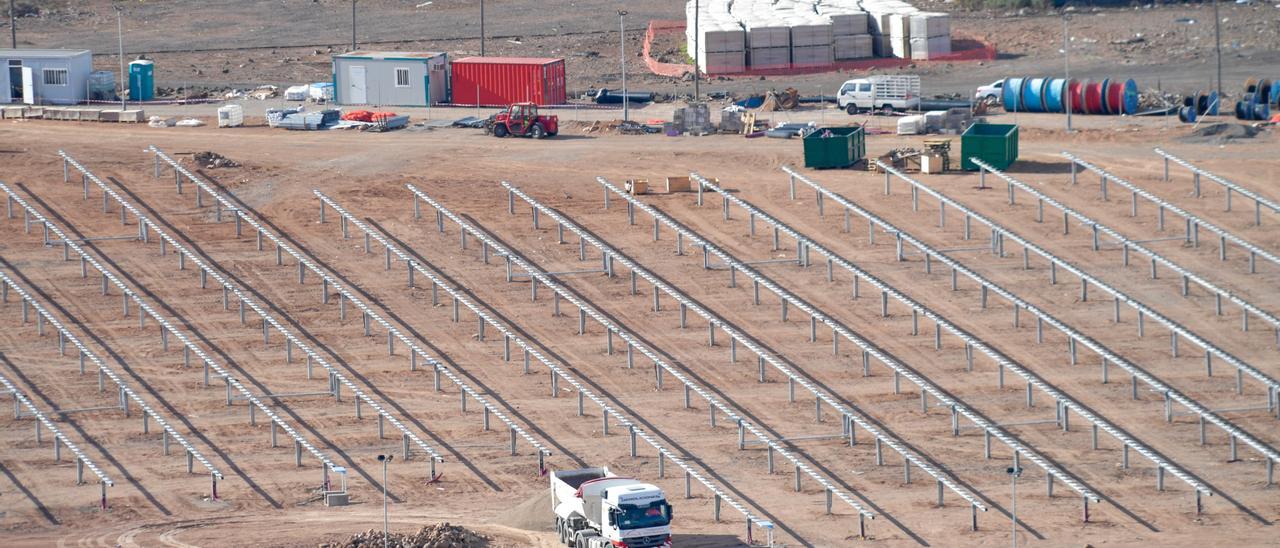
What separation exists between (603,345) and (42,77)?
28914mm

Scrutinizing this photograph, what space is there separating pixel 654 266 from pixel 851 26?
2840 centimetres

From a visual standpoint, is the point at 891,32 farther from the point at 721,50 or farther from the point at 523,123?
the point at 523,123

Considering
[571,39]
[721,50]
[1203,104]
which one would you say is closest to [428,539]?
[1203,104]

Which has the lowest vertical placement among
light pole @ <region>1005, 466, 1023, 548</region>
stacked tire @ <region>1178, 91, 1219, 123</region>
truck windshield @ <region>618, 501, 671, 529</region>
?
light pole @ <region>1005, 466, 1023, 548</region>

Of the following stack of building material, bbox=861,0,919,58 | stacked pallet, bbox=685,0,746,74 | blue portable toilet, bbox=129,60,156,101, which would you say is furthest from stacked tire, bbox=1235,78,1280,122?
blue portable toilet, bbox=129,60,156,101

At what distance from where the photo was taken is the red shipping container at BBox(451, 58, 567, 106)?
2709 inches

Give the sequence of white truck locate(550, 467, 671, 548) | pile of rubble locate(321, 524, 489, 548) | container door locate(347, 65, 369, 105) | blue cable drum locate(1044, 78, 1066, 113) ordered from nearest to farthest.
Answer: white truck locate(550, 467, 671, 548), pile of rubble locate(321, 524, 489, 548), blue cable drum locate(1044, 78, 1066, 113), container door locate(347, 65, 369, 105)

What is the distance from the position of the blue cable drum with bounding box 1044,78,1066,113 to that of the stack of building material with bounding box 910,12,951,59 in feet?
42.1

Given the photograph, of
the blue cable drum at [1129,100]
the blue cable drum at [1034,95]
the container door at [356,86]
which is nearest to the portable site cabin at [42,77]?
the container door at [356,86]

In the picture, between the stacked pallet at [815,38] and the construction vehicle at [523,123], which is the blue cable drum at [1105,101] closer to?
the stacked pallet at [815,38]

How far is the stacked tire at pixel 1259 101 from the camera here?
62688mm

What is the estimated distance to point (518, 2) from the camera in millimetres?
95688

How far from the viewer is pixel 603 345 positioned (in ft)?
156

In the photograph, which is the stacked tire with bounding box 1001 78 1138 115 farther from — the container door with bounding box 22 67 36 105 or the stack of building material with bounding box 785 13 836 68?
the container door with bounding box 22 67 36 105
